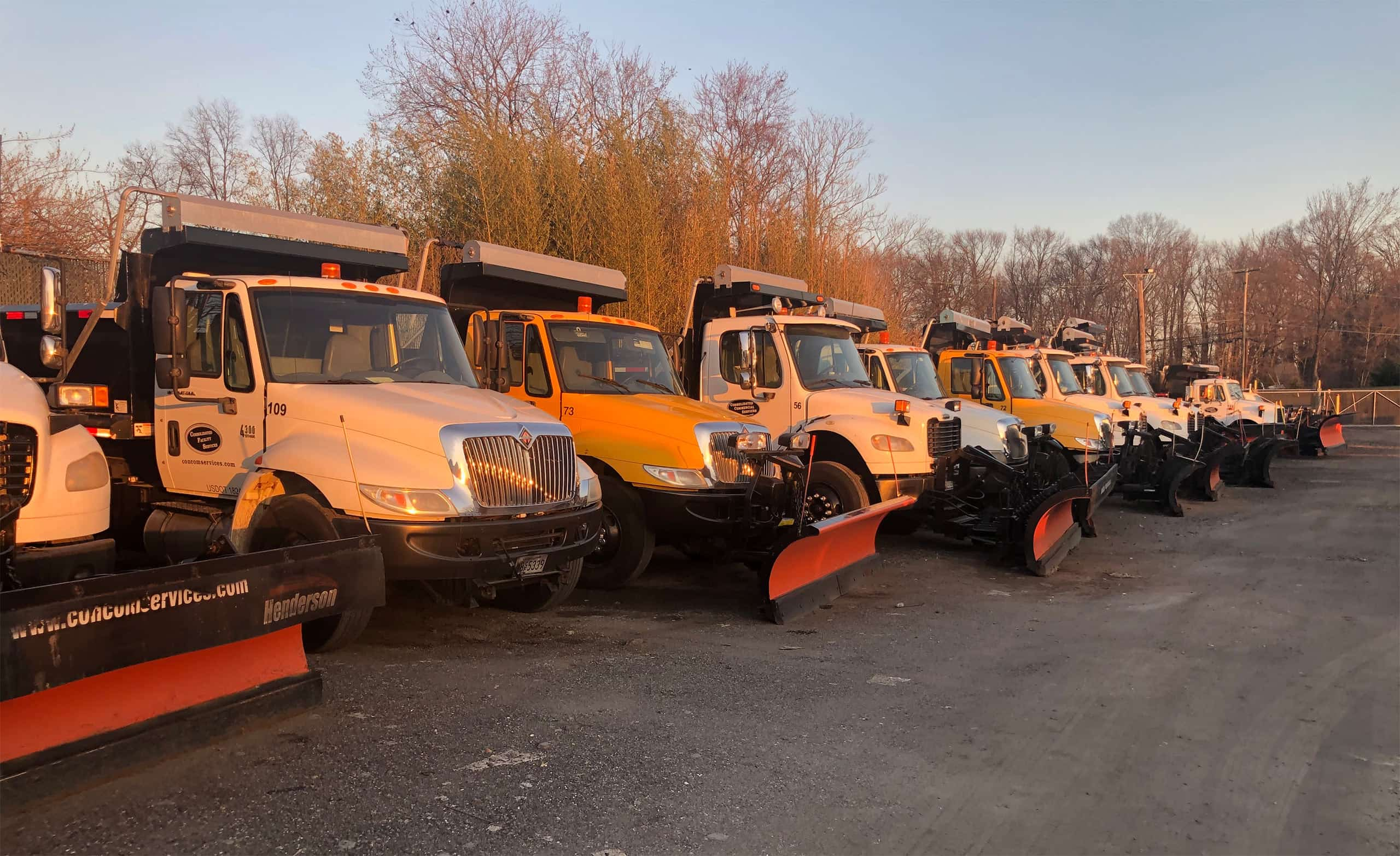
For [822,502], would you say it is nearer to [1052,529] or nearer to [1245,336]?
[1052,529]

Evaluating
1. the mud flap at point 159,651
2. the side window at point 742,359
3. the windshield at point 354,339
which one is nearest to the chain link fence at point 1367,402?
the side window at point 742,359

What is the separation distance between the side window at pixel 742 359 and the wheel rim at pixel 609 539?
3.07 meters

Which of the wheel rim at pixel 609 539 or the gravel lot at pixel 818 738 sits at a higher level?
the wheel rim at pixel 609 539

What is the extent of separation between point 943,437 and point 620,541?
14.2 ft

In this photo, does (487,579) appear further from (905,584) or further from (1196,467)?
(1196,467)

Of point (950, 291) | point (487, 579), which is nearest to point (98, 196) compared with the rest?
point (487, 579)

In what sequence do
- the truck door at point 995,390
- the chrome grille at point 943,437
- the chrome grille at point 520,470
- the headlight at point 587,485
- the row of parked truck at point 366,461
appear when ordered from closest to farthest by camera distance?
the row of parked truck at point 366,461, the chrome grille at point 520,470, the headlight at point 587,485, the chrome grille at point 943,437, the truck door at point 995,390

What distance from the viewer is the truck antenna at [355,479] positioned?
19.3ft

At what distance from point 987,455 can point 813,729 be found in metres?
6.06

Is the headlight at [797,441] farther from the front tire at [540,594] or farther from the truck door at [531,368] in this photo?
the front tire at [540,594]

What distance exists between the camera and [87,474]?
5809 millimetres

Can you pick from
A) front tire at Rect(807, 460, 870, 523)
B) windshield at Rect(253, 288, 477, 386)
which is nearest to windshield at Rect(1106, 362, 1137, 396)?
front tire at Rect(807, 460, 870, 523)

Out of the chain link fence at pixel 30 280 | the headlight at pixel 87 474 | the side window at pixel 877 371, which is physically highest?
the chain link fence at pixel 30 280

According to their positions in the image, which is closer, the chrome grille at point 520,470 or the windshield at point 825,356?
the chrome grille at point 520,470
